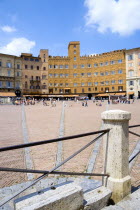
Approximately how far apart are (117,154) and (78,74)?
66406 mm

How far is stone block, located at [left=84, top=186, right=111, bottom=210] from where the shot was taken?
2354mm

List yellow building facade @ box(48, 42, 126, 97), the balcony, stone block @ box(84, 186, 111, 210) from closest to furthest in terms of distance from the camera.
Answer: stone block @ box(84, 186, 111, 210), yellow building facade @ box(48, 42, 126, 97), the balcony

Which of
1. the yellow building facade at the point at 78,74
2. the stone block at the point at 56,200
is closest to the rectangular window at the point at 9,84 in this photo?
the yellow building facade at the point at 78,74

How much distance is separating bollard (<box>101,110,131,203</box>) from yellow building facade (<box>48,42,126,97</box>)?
61.7 m

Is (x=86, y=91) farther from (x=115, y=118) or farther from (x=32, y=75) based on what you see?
(x=115, y=118)

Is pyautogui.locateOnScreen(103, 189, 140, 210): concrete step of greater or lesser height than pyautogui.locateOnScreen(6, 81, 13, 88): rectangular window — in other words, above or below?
below

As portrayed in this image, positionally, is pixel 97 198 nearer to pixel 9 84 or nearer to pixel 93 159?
pixel 93 159

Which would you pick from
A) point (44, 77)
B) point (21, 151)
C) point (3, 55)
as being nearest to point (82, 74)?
point (44, 77)

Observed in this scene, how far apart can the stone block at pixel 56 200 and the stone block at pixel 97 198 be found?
7.1 inches

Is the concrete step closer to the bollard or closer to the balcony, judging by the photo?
the bollard

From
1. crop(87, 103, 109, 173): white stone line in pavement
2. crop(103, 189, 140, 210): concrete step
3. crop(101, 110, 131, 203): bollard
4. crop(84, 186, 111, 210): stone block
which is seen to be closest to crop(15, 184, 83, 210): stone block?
crop(84, 186, 111, 210): stone block

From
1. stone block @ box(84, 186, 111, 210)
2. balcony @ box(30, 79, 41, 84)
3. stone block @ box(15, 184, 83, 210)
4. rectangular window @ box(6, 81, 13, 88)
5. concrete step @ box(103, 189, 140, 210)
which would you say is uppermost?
balcony @ box(30, 79, 41, 84)

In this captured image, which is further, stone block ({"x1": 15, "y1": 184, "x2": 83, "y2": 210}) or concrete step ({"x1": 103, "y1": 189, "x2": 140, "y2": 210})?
concrete step ({"x1": 103, "y1": 189, "x2": 140, "y2": 210})

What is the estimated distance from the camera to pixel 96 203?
2406 mm
